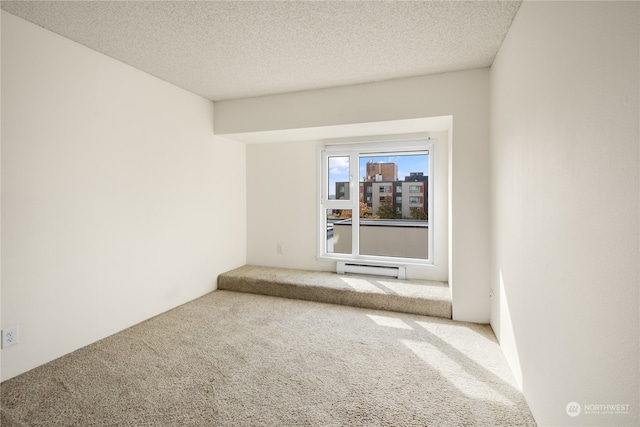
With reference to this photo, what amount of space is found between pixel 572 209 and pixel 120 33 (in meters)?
2.94

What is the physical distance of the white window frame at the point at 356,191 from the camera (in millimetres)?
3760

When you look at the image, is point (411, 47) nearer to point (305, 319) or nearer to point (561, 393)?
point (561, 393)

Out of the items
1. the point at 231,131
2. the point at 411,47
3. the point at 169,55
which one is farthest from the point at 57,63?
the point at 411,47

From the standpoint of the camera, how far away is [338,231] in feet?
14.3

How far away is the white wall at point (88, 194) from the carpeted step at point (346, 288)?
2.16 ft

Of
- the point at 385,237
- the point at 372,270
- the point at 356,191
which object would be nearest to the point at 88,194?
the point at 356,191

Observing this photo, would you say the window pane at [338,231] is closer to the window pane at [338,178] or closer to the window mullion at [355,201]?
the window mullion at [355,201]

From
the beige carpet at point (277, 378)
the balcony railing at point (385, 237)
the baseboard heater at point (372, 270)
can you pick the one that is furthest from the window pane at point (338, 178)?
the beige carpet at point (277, 378)

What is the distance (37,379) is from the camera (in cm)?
204

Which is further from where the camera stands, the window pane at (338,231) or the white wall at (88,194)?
the window pane at (338,231)

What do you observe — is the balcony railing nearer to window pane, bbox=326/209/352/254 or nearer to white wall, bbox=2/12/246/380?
window pane, bbox=326/209/352/254

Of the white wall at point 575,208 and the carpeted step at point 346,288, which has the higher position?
the white wall at point 575,208

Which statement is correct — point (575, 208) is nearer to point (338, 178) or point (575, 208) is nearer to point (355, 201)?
point (355, 201)

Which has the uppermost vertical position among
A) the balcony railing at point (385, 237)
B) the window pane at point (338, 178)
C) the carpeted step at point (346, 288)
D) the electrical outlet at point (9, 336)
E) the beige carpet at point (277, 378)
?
the window pane at point (338, 178)
